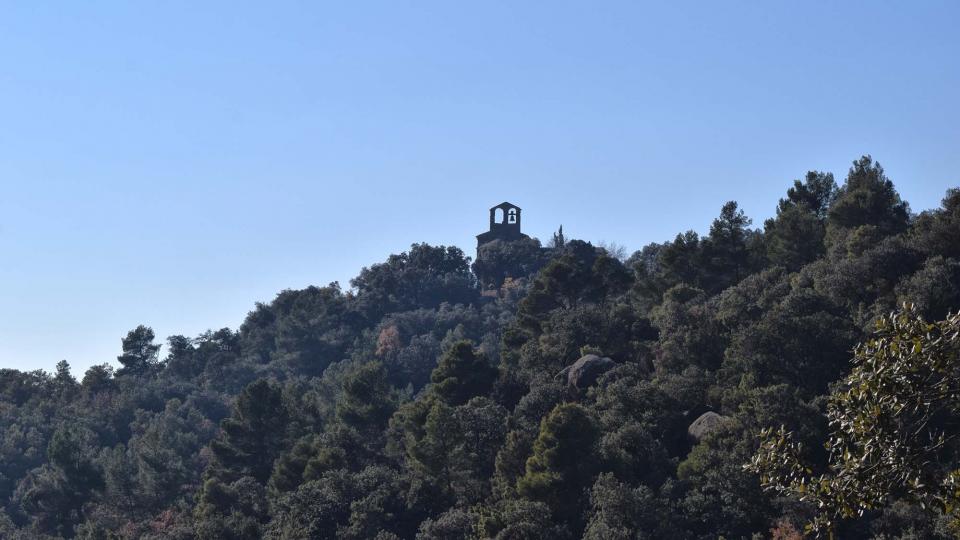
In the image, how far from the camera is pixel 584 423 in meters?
45.6

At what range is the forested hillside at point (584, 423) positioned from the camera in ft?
138

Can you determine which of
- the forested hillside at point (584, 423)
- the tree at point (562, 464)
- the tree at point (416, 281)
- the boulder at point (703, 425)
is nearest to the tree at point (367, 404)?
the forested hillside at point (584, 423)

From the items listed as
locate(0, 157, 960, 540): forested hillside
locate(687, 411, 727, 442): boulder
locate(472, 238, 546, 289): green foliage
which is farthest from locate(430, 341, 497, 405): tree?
locate(472, 238, 546, 289): green foliage

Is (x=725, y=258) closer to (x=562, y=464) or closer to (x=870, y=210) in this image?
(x=870, y=210)

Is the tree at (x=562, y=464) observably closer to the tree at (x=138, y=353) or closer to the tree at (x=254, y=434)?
the tree at (x=254, y=434)

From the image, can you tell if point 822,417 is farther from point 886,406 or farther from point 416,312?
point 416,312

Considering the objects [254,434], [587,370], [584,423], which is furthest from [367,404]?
A: [584,423]

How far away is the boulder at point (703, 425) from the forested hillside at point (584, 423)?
0.14 meters

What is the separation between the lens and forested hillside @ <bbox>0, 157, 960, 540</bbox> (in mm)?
41969

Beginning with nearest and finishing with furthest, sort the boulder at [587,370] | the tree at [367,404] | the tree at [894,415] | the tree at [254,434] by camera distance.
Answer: the tree at [894,415], the boulder at [587,370], the tree at [367,404], the tree at [254,434]

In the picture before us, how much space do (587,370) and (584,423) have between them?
33.6ft

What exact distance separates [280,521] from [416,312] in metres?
54.8

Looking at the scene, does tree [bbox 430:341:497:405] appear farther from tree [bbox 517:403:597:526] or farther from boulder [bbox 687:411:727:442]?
boulder [bbox 687:411:727:442]

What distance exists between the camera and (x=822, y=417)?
42.8 m
